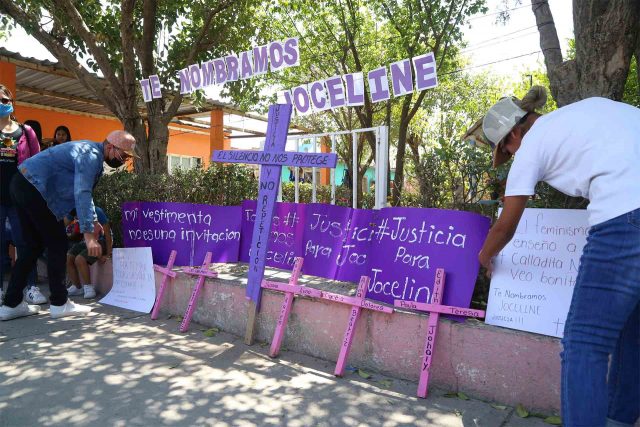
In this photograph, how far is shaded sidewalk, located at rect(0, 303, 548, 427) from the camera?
2.65 metres

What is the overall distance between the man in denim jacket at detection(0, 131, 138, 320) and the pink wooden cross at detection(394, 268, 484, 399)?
→ 8.84 ft

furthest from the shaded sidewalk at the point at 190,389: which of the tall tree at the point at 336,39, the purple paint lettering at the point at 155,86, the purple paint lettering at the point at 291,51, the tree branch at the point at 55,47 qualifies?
the tall tree at the point at 336,39

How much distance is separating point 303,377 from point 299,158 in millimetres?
1615

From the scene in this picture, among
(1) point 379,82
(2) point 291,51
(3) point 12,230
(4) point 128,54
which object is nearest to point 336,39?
(4) point 128,54

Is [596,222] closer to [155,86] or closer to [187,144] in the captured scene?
[155,86]

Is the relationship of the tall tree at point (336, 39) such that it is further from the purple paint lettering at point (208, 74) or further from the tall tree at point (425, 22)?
the purple paint lettering at point (208, 74)

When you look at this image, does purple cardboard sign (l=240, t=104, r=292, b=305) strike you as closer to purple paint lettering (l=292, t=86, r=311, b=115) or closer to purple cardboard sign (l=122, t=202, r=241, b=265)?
purple paint lettering (l=292, t=86, r=311, b=115)

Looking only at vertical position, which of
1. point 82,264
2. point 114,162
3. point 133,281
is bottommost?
point 133,281

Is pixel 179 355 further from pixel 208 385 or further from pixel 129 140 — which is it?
pixel 129 140

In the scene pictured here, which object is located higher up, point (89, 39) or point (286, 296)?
point (89, 39)

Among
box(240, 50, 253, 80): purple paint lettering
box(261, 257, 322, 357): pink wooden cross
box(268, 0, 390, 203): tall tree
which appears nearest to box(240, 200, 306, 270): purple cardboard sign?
box(261, 257, 322, 357): pink wooden cross

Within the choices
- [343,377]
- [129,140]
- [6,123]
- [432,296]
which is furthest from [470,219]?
[6,123]

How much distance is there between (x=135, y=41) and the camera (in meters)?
7.86

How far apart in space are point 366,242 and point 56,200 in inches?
105
